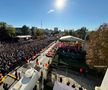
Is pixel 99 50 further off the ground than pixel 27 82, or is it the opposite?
pixel 99 50

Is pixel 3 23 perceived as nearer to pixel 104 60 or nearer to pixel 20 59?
pixel 20 59

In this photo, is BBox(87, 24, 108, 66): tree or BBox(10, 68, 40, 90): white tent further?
BBox(87, 24, 108, 66): tree

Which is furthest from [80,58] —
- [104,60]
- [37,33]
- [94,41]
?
[37,33]

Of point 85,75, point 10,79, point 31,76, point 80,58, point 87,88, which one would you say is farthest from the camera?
point 80,58

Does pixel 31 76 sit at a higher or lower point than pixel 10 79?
higher

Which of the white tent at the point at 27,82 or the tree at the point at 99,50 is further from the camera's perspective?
the tree at the point at 99,50

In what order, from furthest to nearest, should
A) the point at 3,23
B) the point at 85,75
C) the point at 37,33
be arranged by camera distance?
the point at 37,33 → the point at 3,23 → the point at 85,75

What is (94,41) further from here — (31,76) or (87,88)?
(31,76)

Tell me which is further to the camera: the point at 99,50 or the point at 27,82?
the point at 99,50

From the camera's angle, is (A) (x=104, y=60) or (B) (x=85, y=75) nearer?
(A) (x=104, y=60)
